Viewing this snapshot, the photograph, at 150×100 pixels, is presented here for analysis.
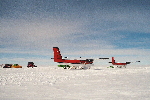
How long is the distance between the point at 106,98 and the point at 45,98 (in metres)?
2.61

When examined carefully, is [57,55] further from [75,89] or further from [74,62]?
[75,89]

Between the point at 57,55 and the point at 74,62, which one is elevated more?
the point at 57,55

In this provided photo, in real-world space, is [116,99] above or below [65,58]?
below

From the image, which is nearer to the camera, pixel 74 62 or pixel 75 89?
pixel 75 89

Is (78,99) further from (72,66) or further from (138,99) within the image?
(72,66)

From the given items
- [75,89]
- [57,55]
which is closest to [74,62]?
[57,55]

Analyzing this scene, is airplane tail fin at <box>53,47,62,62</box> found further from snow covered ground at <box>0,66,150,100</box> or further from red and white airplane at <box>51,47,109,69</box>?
snow covered ground at <box>0,66,150,100</box>

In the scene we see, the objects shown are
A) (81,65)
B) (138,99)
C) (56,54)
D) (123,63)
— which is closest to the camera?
(138,99)

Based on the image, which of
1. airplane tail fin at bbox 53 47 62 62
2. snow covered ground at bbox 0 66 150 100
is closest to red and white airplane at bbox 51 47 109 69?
airplane tail fin at bbox 53 47 62 62

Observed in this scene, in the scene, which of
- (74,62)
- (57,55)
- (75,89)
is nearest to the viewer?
(75,89)

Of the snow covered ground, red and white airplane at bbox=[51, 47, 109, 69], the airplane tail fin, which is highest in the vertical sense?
the airplane tail fin

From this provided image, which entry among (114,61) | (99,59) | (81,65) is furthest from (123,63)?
(81,65)

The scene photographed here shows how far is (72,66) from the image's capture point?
45219mm

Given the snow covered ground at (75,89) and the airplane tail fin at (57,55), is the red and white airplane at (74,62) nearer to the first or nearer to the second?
the airplane tail fin at (57,55)
